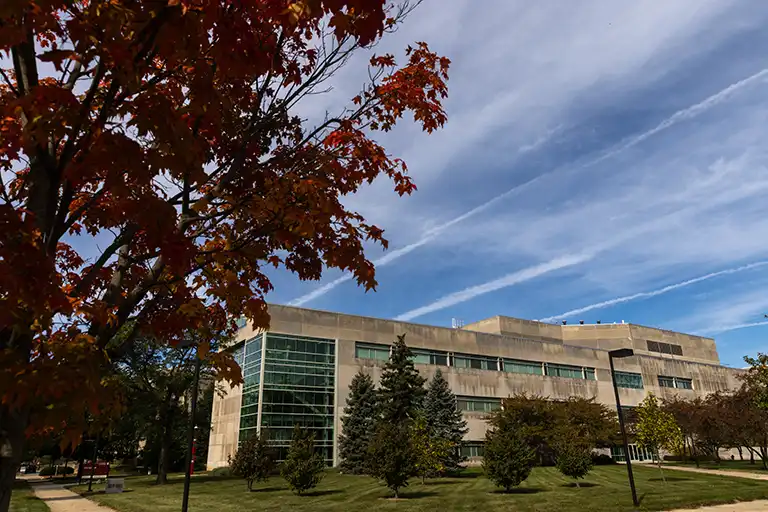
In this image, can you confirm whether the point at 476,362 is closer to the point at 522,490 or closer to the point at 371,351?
the point at 371,351

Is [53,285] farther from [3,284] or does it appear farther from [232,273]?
[232,273]

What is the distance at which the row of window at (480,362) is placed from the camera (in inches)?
1806

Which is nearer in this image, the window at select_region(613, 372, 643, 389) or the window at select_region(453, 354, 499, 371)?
the window at select_region(453, 354, 499, 371)

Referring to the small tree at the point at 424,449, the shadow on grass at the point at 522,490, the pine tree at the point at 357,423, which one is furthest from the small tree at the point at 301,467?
the pine tree at the point at 357,423

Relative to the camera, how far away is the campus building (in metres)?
40.3

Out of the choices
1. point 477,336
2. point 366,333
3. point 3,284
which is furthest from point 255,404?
point 3,284

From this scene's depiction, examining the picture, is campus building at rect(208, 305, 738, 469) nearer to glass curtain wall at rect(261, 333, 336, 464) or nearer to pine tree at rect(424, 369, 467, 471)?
glass curtain wall at rect(261, 333, 336, 464)

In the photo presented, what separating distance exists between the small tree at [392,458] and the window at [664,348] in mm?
63411

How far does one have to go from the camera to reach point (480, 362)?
51344 millimetres

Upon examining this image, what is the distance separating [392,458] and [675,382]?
5777cm

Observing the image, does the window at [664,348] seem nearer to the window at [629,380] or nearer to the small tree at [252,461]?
the window at [629,380]

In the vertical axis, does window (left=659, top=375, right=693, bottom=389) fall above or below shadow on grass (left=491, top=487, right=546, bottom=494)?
above

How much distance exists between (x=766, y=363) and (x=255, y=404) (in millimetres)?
33116

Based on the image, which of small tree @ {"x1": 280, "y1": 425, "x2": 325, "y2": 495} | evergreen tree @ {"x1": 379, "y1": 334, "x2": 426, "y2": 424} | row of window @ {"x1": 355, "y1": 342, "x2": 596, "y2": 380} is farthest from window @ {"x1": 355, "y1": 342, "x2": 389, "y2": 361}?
small tree @ {"x1": 280, "y1": 425, "x2": 325, "y2": 495}
